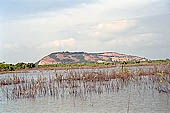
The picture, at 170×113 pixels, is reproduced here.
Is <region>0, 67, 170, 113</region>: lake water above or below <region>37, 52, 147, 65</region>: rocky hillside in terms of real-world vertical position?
below

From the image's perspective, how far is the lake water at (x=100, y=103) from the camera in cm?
1186

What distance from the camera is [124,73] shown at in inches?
763

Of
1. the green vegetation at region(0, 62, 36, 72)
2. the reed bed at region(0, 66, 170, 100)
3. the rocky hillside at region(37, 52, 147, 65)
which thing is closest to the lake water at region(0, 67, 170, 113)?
the reed bed at region(0, 66, 170, 100)

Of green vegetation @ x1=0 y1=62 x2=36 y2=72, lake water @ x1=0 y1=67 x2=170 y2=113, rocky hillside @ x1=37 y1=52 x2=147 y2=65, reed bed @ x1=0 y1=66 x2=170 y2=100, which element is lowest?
lake water @ x1=0 y1=67 x2=170 y2=113

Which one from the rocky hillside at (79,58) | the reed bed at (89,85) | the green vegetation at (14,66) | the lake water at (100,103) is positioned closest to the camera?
the lake water at (100,103)

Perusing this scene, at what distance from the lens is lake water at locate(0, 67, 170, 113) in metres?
11.9

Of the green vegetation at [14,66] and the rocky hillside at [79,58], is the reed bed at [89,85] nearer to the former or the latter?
the green vegetation at [14,66]

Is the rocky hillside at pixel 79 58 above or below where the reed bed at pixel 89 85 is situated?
above

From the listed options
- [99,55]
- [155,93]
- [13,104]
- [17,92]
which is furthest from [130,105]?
[99,55]

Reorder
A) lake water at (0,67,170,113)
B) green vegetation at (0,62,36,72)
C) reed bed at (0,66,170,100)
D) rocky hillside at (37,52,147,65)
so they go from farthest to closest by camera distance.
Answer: rocky hillside at (37,52,147,65) < green vegetation at (0,62,36,72) < reed bed at (0,66,170,100) < lake water at (0,67,170,113)

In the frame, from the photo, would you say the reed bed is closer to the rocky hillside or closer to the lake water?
the lake water

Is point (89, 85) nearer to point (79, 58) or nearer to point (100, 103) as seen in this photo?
point (100, 103)

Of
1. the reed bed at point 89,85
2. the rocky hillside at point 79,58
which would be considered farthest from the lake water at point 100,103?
the rocky hillside at point 79,58

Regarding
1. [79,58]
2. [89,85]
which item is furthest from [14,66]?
[79,58]
